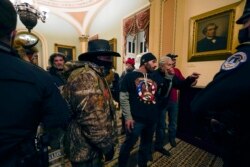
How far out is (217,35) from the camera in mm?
3291

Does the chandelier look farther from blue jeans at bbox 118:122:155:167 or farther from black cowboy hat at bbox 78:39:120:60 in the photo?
blue jeans at bbox 118:122:155:167

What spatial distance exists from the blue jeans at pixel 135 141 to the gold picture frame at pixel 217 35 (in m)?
2.16

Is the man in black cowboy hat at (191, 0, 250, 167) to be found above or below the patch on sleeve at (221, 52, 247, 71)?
below

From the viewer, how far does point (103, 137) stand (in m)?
1.20

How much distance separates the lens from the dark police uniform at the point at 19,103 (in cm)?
79

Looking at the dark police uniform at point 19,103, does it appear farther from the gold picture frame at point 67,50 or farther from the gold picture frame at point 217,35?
the gold picture frame at point 67,50

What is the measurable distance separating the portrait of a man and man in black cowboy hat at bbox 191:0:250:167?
2601 millimetres

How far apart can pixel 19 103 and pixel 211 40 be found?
3.63 metres

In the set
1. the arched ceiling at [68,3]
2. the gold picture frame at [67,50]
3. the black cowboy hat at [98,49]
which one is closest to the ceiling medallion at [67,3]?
the arched ceiling at [68,3]

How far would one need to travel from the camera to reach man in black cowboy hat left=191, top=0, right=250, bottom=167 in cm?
80

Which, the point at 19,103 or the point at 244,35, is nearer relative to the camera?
the point at 19,103

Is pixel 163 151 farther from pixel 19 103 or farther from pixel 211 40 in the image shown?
pixel 19 103

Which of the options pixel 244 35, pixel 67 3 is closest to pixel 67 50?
pixel 67 3

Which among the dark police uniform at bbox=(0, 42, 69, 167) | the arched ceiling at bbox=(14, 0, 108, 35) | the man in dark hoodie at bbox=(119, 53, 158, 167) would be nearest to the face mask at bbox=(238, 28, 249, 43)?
the dark police uniform at bbox=(0, 42, 69, 167)
